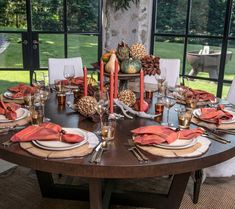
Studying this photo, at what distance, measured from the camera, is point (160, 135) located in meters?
1.51

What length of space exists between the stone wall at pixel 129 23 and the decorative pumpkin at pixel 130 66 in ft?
7.15

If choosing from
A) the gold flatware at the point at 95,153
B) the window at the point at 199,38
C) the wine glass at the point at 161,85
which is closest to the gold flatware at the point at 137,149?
the gold flatware at the point at 95,153

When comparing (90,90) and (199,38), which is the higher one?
(199,38)

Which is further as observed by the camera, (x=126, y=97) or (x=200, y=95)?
(x=200, y=95)

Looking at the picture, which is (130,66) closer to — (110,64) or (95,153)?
(110,64)

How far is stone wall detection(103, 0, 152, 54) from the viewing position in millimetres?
4172

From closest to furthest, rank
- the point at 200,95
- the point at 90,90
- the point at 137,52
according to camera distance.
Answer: the point at 90,90, the point at 137,52, the point at 200,95

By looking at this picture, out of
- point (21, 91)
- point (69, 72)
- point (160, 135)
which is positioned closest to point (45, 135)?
point (160, 135)

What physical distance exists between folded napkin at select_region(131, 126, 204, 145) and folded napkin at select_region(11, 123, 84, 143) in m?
0.27

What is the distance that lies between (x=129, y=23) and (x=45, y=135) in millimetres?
3025

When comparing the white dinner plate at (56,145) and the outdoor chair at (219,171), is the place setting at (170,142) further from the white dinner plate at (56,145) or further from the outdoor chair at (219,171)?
Answer: the outdoor chair at (219,171)

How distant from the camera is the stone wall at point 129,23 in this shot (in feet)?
13.7

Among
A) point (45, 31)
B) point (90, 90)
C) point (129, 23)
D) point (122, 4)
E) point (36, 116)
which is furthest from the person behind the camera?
point (45, 31)

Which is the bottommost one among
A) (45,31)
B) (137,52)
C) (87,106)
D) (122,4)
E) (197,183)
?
(197,183)
